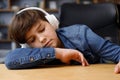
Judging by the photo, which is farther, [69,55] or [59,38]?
[59,38]

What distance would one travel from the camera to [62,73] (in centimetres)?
81

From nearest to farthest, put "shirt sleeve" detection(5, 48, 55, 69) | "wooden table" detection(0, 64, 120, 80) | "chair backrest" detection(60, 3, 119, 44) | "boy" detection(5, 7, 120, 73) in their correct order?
1. "wooden table" detection(0, 64, 120, 80)
2. "shirt sleeve" detection(5, 48, 55, 69)
3. "boy" detection(5, 7, 120, 73)
4. "chair backrest" detection(60, 3, 119, 44)

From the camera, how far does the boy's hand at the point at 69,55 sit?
94 cm

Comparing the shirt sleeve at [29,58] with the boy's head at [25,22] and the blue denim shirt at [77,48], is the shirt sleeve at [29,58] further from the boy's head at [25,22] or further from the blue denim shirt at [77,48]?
the boy's head at [25,22]

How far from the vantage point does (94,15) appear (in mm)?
2066

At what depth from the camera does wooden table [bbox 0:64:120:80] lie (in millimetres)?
754

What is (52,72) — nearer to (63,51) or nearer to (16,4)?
(63,51)

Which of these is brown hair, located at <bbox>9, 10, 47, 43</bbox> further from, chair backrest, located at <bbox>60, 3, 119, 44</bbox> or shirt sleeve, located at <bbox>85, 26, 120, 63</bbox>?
chair backrest, located at <bbox>60, 3, 119, 44</bbox>

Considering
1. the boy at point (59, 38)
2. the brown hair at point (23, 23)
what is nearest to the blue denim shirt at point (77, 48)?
the boy at point (59, 38)

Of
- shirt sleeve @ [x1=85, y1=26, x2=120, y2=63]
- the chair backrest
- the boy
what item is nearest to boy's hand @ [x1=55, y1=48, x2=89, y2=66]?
the boy

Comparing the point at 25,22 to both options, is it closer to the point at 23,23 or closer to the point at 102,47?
the point at 23,23

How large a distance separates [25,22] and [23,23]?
0.5 inches

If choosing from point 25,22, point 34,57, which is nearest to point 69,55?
point 34,57

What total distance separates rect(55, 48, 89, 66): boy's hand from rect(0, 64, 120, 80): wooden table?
3 cm
